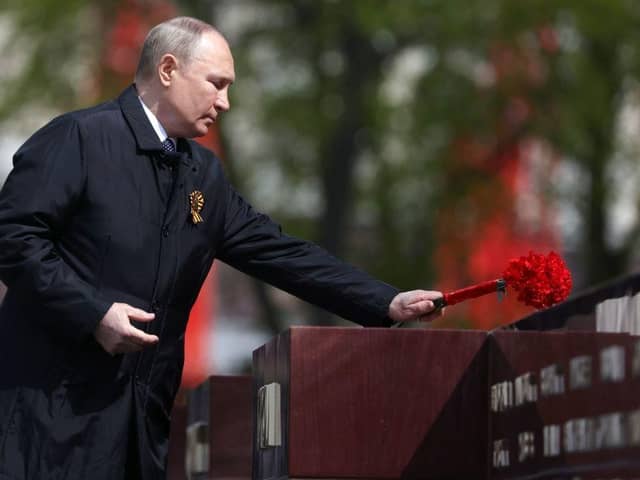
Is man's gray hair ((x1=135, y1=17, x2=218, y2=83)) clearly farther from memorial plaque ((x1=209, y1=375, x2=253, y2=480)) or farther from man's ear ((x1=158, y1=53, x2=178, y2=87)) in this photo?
memorial plaque ((x1=209, y1=375, x2=253, y2=480))

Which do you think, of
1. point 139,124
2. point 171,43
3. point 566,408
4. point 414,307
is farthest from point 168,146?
point 566,408

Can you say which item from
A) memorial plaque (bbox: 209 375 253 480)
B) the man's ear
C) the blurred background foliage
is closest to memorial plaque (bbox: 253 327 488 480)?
the man's ear

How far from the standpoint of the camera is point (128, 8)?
23.9m

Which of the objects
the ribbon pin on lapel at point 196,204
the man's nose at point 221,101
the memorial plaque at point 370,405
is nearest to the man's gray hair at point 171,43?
the man's nose at point 221,101

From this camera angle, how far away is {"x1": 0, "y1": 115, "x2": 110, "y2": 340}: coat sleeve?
5.11 m

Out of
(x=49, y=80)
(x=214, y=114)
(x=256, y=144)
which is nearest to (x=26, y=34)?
(x=49, y=80)

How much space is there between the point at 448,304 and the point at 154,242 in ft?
2.89

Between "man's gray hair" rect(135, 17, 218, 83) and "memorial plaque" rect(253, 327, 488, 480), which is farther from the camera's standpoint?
"man's gray hair" rect(135, 17, 218, 83)

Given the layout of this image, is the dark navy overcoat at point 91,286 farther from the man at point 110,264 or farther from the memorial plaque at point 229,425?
the memorial plaque at point 229,425

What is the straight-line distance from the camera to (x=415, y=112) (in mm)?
23703

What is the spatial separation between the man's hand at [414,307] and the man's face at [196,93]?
2.47ft

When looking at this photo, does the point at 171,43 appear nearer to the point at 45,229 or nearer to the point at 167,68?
the point at 167,68

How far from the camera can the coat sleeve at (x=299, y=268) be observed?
5816mm

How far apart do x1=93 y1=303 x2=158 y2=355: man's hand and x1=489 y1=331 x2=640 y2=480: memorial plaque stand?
894 millimetres
